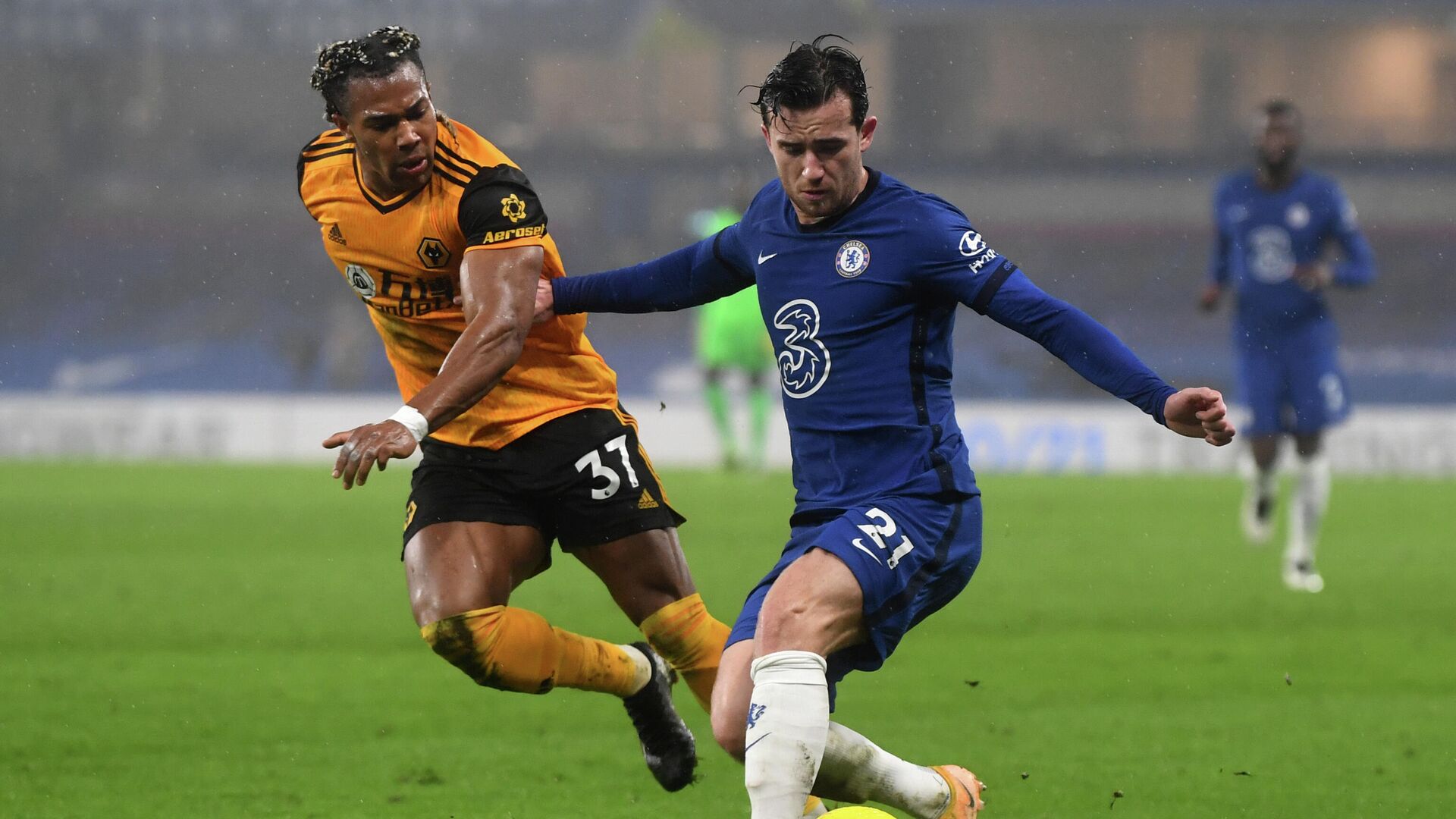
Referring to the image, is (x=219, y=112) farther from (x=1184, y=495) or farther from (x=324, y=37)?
(x=1184, y=495)

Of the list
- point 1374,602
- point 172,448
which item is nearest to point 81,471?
point 172,448

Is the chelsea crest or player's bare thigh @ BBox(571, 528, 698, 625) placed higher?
the chelsea crest

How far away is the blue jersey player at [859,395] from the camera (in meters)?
3.57

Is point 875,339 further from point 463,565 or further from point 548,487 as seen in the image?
point 463,565

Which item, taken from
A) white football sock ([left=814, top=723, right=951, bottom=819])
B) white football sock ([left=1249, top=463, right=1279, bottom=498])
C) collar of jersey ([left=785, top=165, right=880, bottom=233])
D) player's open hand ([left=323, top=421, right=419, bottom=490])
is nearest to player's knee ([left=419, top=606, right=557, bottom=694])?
player's open hand ([left=323, top=421, right=419, bottom=490])

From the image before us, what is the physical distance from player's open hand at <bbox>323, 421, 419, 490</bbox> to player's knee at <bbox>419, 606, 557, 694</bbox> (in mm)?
721

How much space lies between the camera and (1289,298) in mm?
9750

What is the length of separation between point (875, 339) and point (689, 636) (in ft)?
4.02

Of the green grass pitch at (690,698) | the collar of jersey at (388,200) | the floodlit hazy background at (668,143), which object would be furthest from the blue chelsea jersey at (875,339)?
the floodlit hazy background at (668,143)

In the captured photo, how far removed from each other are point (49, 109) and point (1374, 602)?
26.8 meters

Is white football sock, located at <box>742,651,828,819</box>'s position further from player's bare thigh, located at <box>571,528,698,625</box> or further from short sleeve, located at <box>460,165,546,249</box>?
short sleeve, located at <box>460,165,546,249</box>

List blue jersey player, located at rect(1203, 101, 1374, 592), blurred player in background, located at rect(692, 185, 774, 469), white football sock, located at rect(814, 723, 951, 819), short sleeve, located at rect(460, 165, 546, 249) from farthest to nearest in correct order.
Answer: blurred player in background, located at rect(692, 185, 774, 469) < blue jersey player, located at rect(1203, 101, 1374, 592) < short sleeve, located at rect(460, 165, 546, 249) < white football sock, located at rect(814, 723, 951, 819)

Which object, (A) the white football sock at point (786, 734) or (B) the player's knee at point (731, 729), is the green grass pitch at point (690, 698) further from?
(A) the white football sock at point (786, 734)

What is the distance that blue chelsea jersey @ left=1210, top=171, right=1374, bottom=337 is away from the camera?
31.5 feet
